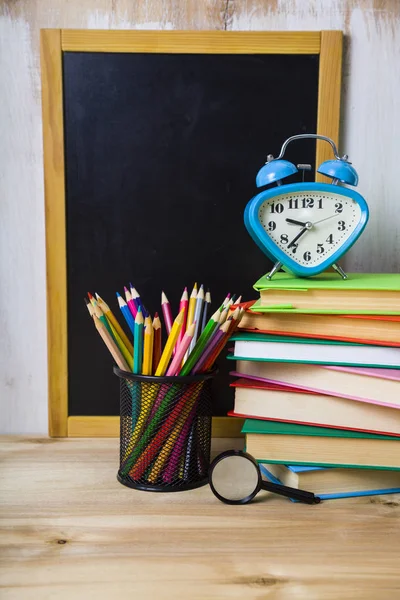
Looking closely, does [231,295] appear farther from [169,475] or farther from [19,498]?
[19,498]

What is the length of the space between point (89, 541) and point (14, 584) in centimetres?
9

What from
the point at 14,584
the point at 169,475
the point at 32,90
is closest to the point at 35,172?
the point at 32,90

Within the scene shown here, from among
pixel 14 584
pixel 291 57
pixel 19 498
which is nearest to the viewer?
pixel 14 584

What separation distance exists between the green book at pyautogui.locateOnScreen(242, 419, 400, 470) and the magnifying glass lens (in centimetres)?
3

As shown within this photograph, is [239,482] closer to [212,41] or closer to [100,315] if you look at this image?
[100,315]

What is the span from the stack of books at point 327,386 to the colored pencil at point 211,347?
0.07 feet

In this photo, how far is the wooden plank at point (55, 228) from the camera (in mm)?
921

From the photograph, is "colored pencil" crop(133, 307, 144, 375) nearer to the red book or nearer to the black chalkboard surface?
the red book

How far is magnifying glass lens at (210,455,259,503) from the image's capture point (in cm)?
71

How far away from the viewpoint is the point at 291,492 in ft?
2.34

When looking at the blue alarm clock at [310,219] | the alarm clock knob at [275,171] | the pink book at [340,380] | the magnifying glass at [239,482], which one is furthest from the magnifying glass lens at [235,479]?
the alarm clock knob at [275,171]

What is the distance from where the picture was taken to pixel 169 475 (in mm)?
752

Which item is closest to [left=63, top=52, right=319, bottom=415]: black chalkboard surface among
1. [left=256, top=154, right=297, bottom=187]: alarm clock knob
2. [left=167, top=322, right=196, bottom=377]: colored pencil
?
[left=256, top=154, right=297, bottom=187]: alarm clock knob

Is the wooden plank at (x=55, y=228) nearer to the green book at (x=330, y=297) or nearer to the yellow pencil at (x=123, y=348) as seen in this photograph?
the yellow pencil at (x=123, y=348)
